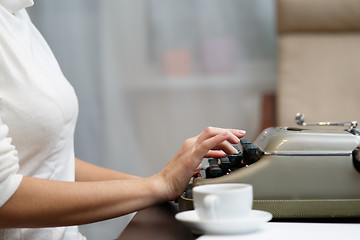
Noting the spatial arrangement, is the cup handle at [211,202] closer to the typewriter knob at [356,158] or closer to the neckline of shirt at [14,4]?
the typewriter knob at [356,158]

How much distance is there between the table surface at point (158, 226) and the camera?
2.49 feet

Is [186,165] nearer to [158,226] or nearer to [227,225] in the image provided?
[158,226]

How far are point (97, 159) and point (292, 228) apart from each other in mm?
1971

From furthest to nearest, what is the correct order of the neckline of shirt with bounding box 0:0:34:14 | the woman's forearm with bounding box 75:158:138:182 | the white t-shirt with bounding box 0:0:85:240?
the woman's forearm with bounding box 75:158:138:182, the neckline of shirt with bounding box 0:0:34:14, the white t-shirt with bounding box 0:0:85:240

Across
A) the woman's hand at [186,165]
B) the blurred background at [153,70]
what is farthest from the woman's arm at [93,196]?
the blurred background at [153,70]

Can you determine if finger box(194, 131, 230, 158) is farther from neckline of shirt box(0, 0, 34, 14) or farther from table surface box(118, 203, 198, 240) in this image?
neckline of shirt box(0, 0, 34, 14)

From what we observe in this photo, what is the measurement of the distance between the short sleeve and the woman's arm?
13mm

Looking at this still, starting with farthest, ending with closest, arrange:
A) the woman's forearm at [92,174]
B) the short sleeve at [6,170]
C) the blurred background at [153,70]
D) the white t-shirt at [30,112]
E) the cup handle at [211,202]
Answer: the blurred background at [153,70]
the woman's forearm at [92,174]
the white t-shirt at [30,112]
the short sleeve at [6,170]
the cup handle at [211,202]

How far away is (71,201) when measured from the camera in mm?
874

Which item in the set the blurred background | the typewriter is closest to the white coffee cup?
the typewriter

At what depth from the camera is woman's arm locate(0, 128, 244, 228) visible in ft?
2.83

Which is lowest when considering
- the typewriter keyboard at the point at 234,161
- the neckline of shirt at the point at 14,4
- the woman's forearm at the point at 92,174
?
the woman's forearm at the point at 92,174

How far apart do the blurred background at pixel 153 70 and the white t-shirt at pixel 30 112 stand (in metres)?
1.46

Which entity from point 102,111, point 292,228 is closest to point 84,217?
point 292,228
